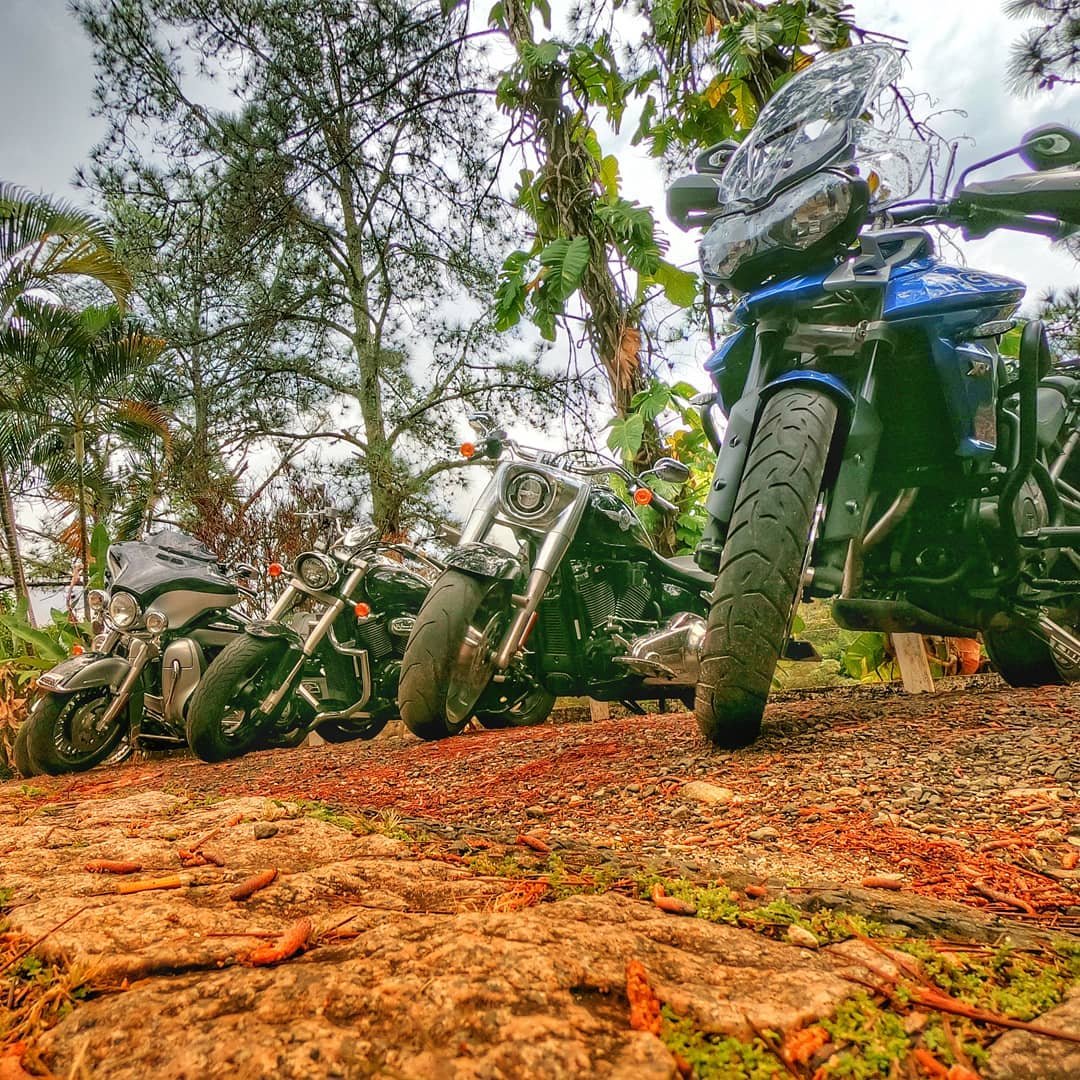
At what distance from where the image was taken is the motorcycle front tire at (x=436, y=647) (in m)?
2.96

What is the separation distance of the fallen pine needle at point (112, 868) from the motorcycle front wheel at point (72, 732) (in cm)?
345

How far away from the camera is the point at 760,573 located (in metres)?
1.86

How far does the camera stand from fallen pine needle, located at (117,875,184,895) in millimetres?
1000

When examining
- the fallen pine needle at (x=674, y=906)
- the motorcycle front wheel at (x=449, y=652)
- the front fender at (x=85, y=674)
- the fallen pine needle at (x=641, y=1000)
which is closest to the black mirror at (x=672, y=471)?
the motorcycle front wheel at (x=449, y=652)

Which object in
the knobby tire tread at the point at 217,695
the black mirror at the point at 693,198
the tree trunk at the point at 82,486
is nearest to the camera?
the black mirror at the point at 693,198

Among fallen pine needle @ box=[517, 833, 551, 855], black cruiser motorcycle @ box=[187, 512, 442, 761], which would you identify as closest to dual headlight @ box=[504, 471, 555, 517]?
black cruiser motorcycle @ box=[187, 512, 442, 761]

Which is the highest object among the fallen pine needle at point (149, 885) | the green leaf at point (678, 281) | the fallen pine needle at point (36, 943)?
the green leaf at point (678, 281)

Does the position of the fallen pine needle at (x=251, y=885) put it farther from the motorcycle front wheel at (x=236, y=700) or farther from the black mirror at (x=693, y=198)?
the motorcycle front wheel at (x=236, y=700)

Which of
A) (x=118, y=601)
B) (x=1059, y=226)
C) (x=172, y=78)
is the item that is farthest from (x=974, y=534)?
(x=172, y=78)

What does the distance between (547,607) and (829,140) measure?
7.57 feet

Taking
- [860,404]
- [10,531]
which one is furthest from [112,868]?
[10,531]

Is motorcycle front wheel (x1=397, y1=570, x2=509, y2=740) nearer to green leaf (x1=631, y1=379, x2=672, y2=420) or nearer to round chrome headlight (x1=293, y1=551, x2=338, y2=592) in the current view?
round chrome headlight (x1=293, y1=551, x2=338, y2=592)

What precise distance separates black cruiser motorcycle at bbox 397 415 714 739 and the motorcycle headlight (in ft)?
3.21

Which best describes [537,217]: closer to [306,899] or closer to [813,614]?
[306,899]
